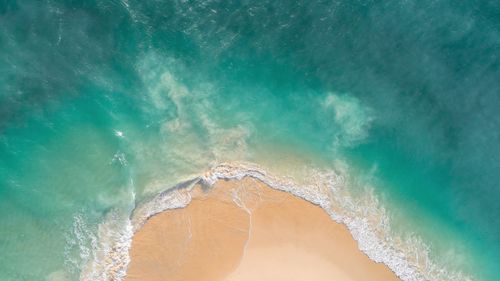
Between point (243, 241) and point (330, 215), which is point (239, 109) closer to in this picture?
point (243, 241)

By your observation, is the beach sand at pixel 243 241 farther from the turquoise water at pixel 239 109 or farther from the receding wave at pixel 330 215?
the turquoise water at pixel 239 109

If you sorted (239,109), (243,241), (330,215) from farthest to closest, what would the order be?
(330,215) → (239,109) → (243,241)

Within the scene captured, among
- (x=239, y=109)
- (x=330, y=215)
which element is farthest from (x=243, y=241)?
(x=239, y=109)

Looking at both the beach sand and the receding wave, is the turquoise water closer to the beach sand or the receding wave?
the receding wave

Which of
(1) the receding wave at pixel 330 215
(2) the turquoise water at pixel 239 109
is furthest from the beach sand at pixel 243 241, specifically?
(2) the turquoise water at pixel 239 109

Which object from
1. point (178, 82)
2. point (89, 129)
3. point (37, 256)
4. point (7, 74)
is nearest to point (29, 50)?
point (7, 74)

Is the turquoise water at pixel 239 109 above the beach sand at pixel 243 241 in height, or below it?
above

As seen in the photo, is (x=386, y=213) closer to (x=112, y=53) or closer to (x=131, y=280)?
(x=131, y=280)
